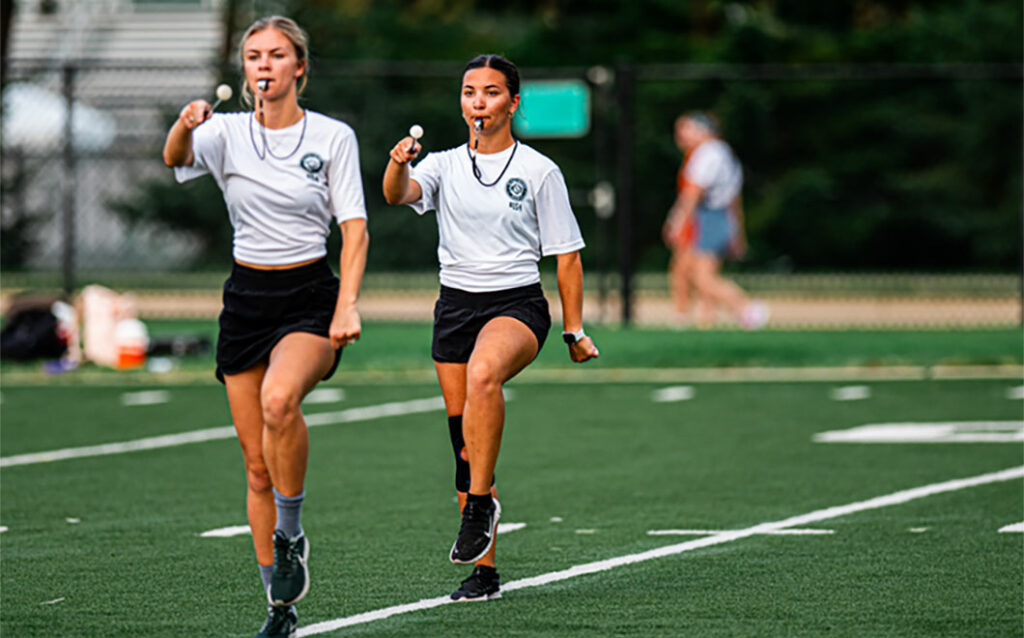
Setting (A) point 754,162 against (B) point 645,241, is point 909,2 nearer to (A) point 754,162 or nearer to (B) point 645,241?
(A) point 754,162

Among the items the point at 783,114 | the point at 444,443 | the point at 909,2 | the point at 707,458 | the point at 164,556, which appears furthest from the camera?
the point at 909,2

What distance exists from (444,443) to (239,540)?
12.1ft

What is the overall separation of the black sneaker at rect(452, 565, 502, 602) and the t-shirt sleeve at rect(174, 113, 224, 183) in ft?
5.72

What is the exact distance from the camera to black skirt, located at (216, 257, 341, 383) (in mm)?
6520

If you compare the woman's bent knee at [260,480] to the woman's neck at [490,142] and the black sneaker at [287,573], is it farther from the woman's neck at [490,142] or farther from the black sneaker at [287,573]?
the woman's neck at [490,142]

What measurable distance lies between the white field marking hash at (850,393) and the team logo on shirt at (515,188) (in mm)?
7642

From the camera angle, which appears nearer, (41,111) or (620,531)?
(620,531)

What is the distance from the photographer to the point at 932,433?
12.2m

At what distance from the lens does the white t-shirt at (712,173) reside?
60.5 feet

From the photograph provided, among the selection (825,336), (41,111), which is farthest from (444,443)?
(41,111)

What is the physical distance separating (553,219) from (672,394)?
770 cm

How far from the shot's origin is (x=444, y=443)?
11.9m

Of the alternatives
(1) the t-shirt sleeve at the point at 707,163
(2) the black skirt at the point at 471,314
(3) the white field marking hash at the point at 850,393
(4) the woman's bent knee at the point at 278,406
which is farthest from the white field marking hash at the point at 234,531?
(1) the t-shirt sleeve at the point at 707,163

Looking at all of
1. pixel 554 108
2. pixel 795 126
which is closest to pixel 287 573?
pixel 554 108
